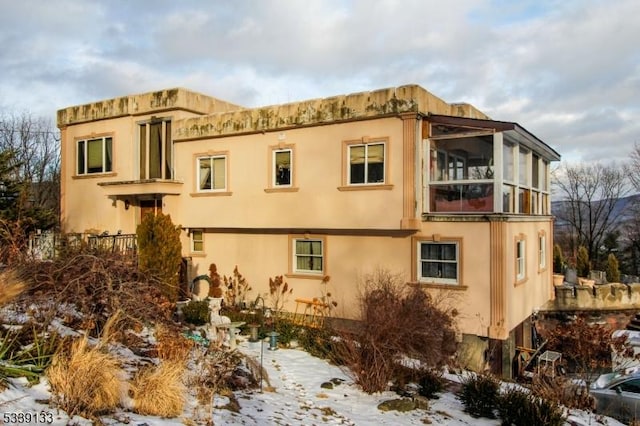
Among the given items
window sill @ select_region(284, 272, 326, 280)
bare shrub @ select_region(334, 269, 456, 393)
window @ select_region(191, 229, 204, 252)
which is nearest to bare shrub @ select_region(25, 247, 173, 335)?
bare shrub @ select_region(334, 269, 456, 393)

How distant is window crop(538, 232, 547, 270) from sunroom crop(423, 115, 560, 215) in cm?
288

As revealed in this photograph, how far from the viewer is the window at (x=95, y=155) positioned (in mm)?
19156

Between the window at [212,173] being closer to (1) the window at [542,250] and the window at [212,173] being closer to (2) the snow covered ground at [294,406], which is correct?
(2) the snow covered ground at [294,406]

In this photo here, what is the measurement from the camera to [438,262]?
531 inches

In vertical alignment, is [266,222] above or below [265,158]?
below

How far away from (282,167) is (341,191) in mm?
2461

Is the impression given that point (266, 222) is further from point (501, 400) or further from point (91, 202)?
point (501, 400)

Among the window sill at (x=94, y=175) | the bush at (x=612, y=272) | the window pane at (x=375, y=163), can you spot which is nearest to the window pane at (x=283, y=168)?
the window pane at (x=375, y=163)

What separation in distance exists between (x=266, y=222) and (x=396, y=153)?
5.06 metres

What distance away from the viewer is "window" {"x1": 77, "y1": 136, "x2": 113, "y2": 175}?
19156 millimetres

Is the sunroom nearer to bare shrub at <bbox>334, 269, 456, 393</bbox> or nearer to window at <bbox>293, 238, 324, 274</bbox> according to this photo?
bare shrub at <bbox>334, 269, 456, 393</bbox>

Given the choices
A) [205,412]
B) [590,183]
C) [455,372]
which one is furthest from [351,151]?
[590,183]

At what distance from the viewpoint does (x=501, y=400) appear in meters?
8.64

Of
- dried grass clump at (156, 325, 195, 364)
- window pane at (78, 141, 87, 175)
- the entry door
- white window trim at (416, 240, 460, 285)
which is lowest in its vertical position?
dried grass clump at (156, 325, 195, 364)
